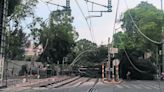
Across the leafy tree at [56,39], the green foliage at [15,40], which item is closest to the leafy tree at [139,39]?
the leafy tree at [56,39]

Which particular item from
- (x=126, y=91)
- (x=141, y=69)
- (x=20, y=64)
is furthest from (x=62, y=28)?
(x=126, y=91)

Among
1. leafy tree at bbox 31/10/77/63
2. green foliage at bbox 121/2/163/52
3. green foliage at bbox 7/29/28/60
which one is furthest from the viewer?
leafy tree at bbox 31/10/77/63

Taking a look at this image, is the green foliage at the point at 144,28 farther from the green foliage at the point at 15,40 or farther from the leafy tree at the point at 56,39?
the green foliage at the point at 15,40

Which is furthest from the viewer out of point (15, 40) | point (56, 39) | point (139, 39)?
point (56, 39)

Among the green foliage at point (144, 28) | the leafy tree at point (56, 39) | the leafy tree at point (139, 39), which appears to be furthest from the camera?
the leafy tree at point (56, 39)

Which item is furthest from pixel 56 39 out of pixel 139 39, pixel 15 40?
pixel 15 40

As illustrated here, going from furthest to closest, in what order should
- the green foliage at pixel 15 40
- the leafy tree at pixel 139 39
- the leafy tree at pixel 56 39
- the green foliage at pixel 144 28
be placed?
the leafy tree at pixel 56 39
the green foliage at pixel 144 28
the green foliage at pixel 15 40
the leafy tree at pixel 139 39

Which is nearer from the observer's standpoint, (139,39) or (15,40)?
(15,40)

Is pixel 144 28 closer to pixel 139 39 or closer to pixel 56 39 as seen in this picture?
pixel 139 39

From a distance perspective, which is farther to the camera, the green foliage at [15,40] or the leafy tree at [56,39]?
the leafy tree at [56,39]

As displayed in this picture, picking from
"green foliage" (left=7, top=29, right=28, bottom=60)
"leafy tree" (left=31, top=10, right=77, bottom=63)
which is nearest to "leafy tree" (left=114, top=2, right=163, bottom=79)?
"leafy tree" (left=31, top=10, right=77, bottom=63)

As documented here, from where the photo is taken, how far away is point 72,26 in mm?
88750

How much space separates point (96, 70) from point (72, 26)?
2302cm

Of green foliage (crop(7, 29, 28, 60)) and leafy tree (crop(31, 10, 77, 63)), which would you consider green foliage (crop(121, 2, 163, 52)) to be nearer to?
leafy tree (crop(31, 10, 77, 63))
